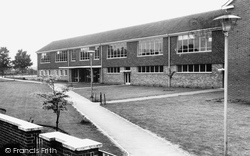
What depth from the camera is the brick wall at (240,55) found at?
19.2 m

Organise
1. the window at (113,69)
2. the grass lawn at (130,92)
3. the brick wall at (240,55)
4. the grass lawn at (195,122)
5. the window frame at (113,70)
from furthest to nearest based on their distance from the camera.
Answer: the window at (113,69), the window frame at (113,70), the grass lawn at (130,92), the brick wall at (240,55), the grass lawn at (195,122)

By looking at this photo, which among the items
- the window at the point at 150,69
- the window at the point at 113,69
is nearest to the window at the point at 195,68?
the window at the point at 150,69

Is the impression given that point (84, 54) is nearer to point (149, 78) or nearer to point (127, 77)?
point (127, 77)

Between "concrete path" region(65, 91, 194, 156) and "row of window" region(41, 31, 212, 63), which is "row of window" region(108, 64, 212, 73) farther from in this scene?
"concrete path" region(65, 91, 194, 156)

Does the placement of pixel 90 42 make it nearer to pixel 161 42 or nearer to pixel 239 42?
pixel 161 42

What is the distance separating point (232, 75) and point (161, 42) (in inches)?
587

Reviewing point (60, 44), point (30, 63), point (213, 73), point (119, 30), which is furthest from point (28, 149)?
point (30, 63)

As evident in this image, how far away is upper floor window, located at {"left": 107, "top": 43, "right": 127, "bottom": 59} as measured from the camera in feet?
129

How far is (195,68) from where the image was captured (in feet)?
99.1

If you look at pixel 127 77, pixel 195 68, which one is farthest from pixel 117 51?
pixel 195 68

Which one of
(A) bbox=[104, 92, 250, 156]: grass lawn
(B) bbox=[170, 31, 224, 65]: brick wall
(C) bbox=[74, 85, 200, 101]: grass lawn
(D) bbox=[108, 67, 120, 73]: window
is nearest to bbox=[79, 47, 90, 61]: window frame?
(D) bbox=[108, 67, 120, 73]: window

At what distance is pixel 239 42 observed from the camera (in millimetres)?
19766

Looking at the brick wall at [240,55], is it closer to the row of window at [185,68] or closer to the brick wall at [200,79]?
the brick wall at [200,79]

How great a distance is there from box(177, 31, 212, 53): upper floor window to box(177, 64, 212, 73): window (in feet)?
5.75
